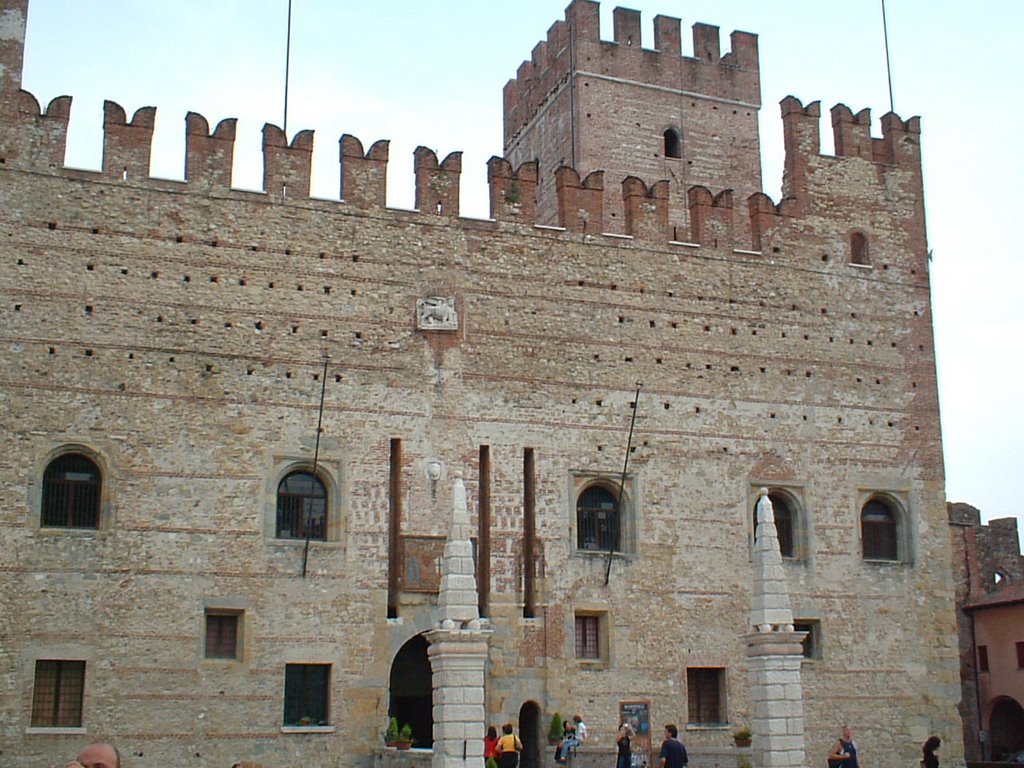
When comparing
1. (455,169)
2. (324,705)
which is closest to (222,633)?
(324,705)

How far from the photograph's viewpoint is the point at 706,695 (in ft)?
68.2

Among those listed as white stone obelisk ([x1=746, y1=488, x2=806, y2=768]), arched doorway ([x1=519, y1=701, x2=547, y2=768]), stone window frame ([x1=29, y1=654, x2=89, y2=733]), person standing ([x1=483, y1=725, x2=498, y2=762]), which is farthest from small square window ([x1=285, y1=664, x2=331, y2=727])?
white stone obelisk ([x1=746, y1=488, x2=806, y2=768])

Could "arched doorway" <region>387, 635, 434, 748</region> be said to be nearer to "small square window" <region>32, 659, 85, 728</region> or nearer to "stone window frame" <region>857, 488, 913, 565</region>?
"small square window" <region>32, 659, 85, 728</region>

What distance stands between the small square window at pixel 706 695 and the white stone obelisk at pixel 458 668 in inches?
244

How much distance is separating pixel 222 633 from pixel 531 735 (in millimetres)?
4752

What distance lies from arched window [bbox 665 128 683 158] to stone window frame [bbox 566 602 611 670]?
10367 millimetres

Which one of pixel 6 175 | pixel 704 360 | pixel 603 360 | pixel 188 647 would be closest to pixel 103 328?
pixel 6 175

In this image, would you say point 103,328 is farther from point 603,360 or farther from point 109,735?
point 603,360

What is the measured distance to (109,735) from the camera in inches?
691

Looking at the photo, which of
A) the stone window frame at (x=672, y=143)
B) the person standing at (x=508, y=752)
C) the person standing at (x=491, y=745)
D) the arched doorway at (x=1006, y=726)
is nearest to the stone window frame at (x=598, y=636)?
the person standing at (x=491, y=745)

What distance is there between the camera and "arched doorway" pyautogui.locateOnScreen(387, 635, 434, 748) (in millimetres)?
20406

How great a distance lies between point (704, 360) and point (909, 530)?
4525mm

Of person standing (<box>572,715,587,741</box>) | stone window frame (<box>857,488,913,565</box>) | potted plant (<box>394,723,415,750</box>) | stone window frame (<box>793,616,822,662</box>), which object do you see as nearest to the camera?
potted plant (<box>394,723,415,750</box>)

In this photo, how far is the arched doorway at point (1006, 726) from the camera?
31219 mm
